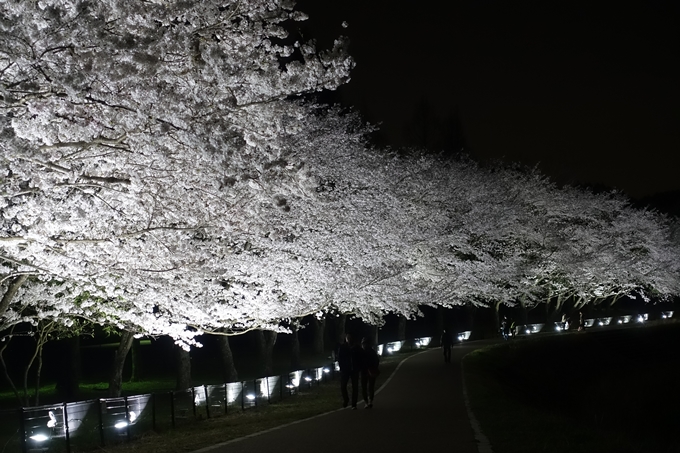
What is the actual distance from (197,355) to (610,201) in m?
30.3

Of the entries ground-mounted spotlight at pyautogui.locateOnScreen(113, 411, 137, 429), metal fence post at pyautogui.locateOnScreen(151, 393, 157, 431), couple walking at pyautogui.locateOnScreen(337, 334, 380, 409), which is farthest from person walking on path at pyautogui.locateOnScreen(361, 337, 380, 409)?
ground-mounted spotlight at pyautogui.locateOnScreen(113, 411, 137, 429)

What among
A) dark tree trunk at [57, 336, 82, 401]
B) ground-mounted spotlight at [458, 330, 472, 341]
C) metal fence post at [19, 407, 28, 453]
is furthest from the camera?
ground-mounted spotlight at [458, 330, 472, 341]

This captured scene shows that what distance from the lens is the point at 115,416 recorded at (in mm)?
12859

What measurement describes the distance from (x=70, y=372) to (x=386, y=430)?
15503 millimetres

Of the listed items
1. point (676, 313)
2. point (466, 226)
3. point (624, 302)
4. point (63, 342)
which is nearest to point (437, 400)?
point (63, 342)

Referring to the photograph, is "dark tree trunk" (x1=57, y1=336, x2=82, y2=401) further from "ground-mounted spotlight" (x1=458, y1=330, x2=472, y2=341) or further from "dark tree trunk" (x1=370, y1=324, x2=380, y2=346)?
"ground-mounted spotlight" (x1=458, y1=330, x2=472, y2=341)

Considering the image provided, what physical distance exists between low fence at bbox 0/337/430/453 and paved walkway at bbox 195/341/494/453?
3.00 meters

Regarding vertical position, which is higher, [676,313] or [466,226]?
[466,226]

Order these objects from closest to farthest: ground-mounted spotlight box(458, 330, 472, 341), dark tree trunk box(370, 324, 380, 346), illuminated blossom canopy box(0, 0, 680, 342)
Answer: illuminated blossom canopy box(0, 0, 680, 342), dark tree trunk box(370, 324, 380, 346), ground-mounted spotlight box(458, 330, 472, 341)

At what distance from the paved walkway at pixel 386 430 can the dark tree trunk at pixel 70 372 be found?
445 inches

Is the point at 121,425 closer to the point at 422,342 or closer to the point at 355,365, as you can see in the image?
the point at 355,365

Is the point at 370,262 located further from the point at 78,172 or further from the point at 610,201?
the point at 610,201

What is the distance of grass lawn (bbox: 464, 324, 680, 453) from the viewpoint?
11.1 m

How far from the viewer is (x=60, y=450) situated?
444 inches
